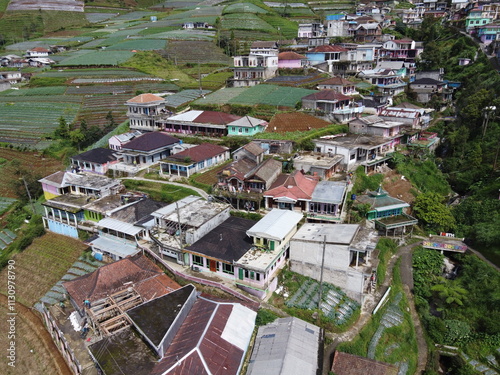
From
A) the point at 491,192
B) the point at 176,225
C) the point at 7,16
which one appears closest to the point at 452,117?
the point at 491,192

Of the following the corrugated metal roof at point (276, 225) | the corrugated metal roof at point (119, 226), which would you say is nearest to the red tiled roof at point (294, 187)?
the corrugated metal roof at point (276, 225)

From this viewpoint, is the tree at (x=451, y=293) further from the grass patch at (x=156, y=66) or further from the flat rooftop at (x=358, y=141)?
the grass patch at (x=156, y=66)

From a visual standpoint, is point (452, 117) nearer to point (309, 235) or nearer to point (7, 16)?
point (309, 235)

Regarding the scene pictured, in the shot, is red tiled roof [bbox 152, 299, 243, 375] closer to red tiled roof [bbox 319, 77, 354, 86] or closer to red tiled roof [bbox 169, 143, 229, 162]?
red tiled roof [bbox 169, 143, 229, 162]

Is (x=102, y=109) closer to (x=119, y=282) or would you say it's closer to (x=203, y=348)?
(x=119, y=282)

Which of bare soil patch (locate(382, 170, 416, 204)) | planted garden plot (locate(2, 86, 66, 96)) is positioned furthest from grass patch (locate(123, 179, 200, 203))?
planted garden plot (locate(2, 86, 66, 96))

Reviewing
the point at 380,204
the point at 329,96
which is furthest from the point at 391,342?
the point at 329,96

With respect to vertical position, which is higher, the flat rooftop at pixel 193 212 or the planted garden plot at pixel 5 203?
the flat rooftop at pixel 193 212
